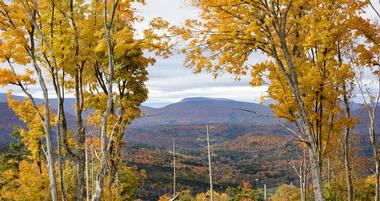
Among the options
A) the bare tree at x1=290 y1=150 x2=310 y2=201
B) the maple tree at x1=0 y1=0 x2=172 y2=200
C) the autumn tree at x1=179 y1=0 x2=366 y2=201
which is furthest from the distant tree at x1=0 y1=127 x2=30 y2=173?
the autumn tree at x1=179 y1=0 x2=366 y2=201

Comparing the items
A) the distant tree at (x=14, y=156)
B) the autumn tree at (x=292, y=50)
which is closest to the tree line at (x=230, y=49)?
the autumn tree at (x=292, y=50)

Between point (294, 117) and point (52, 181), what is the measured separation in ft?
23.3

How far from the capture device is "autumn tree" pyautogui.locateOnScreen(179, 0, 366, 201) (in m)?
8.72

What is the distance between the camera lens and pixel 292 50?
43.0ft

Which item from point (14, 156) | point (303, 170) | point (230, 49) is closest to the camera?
point (230, 49)

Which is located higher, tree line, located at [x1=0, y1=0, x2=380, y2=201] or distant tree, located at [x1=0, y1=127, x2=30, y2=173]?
tree line, located at [x1=0, y1=0, x2=380, y2=201]

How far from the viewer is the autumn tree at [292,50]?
872 centimetres

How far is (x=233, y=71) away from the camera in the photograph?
1038 centimetres

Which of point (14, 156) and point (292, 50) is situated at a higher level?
point (292, 50)

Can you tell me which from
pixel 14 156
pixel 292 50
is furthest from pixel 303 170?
pixel 14 156

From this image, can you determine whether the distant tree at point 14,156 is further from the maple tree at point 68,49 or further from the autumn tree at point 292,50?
the autumn tree at point 292,50

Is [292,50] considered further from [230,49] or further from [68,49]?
[68,49]

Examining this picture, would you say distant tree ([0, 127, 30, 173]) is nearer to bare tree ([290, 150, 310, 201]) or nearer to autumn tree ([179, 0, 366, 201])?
bare tree ([290, 150, 310, 201])

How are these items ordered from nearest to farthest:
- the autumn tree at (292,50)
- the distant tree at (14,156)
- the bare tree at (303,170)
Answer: the autumn tree at (292,50) → the bare tree at (303,170) → the distant tree at (14,156)
